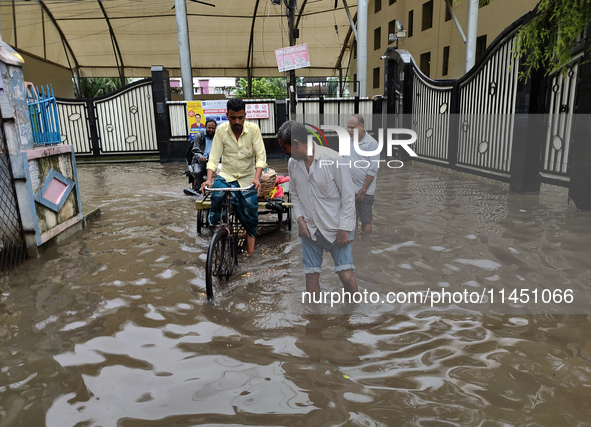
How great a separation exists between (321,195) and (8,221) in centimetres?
389

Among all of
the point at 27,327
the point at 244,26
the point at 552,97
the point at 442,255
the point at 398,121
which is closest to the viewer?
the point at 27,327

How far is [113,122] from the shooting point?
15344mm

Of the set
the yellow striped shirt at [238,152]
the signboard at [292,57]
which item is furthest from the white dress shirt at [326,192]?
the signboard at [292,57]

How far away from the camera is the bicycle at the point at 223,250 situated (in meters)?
3.95

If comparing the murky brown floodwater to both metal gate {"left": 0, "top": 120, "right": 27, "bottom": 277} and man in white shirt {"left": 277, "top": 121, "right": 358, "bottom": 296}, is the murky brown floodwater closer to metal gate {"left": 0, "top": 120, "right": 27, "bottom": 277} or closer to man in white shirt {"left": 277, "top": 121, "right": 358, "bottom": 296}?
metal gate {"left": 0, "top": 120, "right": 27, "bottom": 277}

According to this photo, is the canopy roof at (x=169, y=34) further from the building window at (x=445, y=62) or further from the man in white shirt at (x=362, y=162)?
the man in white shirt at (x=362, y=162)

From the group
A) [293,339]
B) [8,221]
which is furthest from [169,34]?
[293,339]

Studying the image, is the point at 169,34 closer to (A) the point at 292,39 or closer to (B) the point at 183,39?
(B) the point at 183,39

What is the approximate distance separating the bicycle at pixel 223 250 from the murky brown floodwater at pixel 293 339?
191 millimetres

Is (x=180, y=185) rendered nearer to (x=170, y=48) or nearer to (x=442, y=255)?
(x=442, y=255)

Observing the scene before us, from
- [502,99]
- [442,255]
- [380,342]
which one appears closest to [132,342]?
[380,342]

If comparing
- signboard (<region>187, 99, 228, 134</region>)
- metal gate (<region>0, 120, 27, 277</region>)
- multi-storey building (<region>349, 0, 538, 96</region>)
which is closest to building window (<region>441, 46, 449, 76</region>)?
multi-storey building (<region>349, 0, 538, 96</region>)

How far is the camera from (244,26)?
Result: 22.1 m

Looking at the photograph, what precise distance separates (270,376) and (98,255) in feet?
11.3
